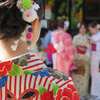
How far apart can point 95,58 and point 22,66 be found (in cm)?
416

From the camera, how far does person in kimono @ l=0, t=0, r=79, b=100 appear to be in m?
1.04

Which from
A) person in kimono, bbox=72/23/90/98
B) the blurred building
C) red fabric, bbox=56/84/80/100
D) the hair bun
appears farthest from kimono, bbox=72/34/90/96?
the hair bun

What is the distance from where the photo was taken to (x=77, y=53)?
16.7 feet

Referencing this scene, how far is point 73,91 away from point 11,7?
0.49 metres

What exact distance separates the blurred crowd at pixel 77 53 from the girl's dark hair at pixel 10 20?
3.79m

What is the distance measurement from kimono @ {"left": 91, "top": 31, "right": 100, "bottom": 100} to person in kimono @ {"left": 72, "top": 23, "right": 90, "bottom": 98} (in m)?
0.12

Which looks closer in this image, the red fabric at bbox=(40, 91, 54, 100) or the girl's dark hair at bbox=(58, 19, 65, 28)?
the red fabric at bbox=(40, 91, 54, 100)

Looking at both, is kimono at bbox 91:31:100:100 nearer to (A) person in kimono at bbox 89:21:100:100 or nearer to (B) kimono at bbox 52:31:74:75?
(A) person in kimono at bbox 89:21:100:100

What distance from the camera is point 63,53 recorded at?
5090mm

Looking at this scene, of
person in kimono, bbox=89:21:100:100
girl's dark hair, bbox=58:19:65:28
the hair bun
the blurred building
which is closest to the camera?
the hair bun

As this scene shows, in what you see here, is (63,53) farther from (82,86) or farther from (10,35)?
(10,35)

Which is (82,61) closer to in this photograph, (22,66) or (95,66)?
(95,66)

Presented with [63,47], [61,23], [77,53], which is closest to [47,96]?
[63,47]

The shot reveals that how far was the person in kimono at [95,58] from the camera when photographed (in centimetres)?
498
